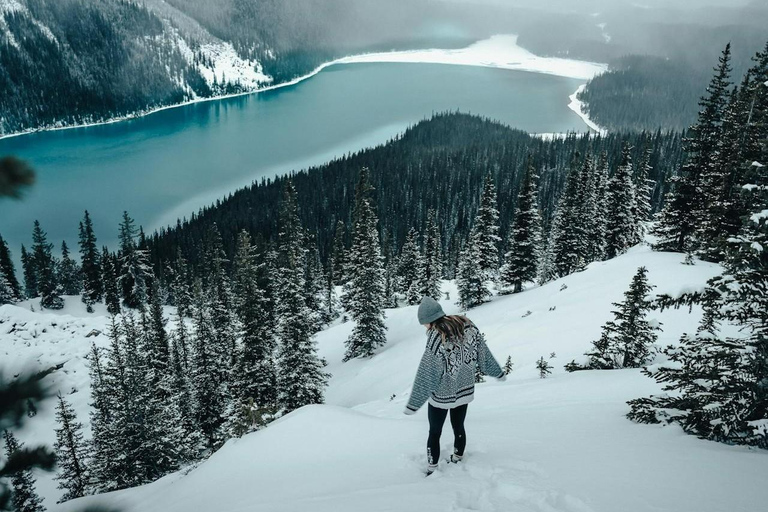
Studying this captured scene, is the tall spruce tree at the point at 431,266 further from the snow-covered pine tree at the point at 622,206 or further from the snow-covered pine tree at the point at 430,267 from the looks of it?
the snow-covered pine tree at the point at 622,206

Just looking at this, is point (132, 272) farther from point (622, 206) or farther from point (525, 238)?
point (622, 206)

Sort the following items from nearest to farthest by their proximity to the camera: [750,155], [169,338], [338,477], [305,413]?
[338,477] < [305,413] < [750,155] < [169,338]

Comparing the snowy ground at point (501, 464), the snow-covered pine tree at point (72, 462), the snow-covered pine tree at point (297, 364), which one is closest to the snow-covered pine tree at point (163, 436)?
the snow-covered pine tree at point (72, 462)

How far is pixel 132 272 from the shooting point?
55.7 m

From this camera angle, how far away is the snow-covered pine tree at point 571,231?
38.2m

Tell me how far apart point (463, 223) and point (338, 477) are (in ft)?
367

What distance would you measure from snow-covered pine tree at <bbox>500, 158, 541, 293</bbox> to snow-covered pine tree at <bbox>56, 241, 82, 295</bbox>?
68442 mm

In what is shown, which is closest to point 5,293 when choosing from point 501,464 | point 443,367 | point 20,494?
point 20,494

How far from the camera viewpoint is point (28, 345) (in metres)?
33.5

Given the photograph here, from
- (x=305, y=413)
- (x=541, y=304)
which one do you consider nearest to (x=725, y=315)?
(x=305, y=413)

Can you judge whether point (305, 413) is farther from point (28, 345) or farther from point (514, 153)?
point (514, 153)

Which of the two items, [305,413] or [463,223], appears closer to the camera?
[305,413]

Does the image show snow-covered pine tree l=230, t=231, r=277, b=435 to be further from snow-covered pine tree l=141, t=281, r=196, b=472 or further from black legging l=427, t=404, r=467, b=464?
black legging l=427, t=404, r=467, b=464

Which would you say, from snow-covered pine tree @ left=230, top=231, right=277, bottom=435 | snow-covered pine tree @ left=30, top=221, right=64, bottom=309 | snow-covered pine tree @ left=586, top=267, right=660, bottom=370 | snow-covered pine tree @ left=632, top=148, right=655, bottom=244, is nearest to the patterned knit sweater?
snow-covered pine tree @ left=586, top=267, right=660, bottom=370
